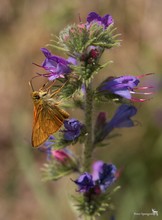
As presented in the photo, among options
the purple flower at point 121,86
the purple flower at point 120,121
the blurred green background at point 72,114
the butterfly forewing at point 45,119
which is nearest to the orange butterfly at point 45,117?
the butterfly forewing at point 45,119

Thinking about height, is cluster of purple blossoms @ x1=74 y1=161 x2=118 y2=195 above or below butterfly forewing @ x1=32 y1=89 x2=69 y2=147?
below

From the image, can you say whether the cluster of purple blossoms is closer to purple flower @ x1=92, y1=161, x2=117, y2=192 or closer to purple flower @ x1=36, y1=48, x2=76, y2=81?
purple flower @ x1=92, y1=161, x2=117, y2=192

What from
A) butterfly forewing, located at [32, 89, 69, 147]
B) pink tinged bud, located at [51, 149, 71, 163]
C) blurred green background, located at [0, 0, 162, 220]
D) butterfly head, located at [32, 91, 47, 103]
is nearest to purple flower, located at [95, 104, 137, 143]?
pink tinged bud, located at [51, 149, 71, 163]

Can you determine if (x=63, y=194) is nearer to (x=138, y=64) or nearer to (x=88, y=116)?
(x=138, y=64)

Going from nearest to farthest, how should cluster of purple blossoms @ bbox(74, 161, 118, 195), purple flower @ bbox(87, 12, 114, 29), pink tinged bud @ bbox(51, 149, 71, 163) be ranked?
1. purple flower @ bbox(87, 12, 114, 29)
2. cluster of purple blossoms @ bbox(74, 161, 118, 195)
3. pink tinged bud @ bbox(51, 149, 71, 163)

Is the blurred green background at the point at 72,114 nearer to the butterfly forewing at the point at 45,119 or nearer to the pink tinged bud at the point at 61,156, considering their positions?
the pink tinged bud at the point at 61,156

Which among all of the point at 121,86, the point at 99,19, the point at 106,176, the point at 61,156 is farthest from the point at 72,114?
the point at 99,19

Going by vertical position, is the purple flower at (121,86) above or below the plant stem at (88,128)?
above

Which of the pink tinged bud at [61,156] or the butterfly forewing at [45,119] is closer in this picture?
the butterfly forewing at [45,119]

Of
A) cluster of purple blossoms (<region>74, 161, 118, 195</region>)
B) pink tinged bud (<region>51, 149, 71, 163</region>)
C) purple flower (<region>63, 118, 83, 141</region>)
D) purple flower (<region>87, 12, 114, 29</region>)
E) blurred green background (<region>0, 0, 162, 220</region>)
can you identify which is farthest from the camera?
blurred green background (<region>0, 0, 162, 220</region>)
